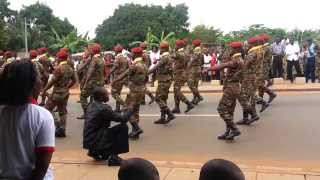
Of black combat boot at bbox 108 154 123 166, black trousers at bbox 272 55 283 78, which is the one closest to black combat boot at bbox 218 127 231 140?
black combat boot at bbox 108 154 123 166

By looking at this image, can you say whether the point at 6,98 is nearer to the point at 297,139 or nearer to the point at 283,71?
the point at 297,139

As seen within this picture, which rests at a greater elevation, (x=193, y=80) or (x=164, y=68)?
(x=164, y=68)

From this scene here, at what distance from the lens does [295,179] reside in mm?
6523

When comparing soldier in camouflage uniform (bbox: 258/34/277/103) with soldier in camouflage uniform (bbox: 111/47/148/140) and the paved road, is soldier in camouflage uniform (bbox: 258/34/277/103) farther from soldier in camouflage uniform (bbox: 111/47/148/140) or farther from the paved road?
soldier in camouflage uniform (bbox: 111/47/148/140)

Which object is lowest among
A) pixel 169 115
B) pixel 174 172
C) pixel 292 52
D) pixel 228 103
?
pixel 174 172

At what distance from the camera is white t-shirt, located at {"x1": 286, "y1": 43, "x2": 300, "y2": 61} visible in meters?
19.4

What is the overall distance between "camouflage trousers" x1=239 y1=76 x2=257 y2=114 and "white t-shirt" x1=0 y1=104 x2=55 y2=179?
24.6 ft

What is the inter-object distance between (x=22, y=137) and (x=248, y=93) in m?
8.16

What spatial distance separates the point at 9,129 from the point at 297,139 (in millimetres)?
7136

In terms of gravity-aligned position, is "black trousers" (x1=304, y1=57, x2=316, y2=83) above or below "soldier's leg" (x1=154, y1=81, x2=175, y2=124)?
above

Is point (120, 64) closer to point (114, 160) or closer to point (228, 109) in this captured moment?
point (228, 109)

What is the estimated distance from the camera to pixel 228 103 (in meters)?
9.09

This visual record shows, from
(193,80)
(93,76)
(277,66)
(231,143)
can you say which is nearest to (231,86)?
(231,143)

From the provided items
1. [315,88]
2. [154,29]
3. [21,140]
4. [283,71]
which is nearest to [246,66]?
[315,88]
